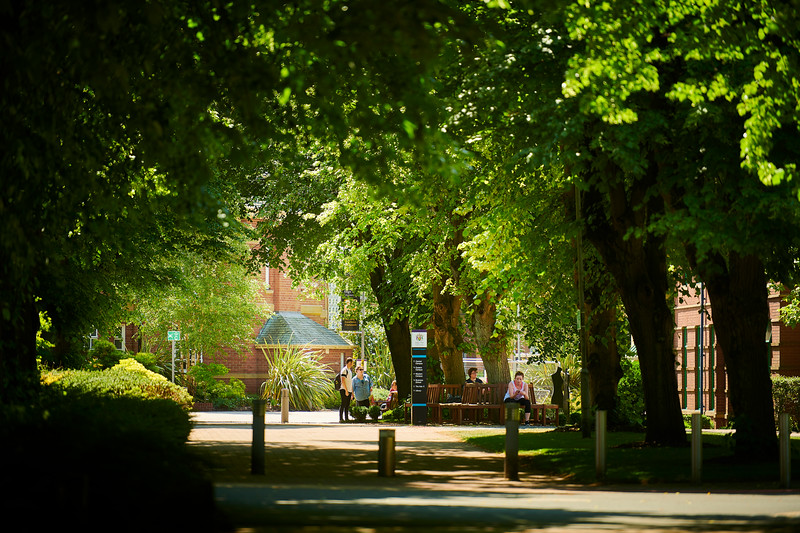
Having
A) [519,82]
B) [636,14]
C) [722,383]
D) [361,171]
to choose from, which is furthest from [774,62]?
[722,383]

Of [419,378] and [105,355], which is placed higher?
[105,355]

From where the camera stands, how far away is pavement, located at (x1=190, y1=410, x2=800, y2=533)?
9.22 meters

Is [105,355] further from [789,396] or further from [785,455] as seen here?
[785,455]

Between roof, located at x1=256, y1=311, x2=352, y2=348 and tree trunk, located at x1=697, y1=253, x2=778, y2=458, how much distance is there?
41.7 m

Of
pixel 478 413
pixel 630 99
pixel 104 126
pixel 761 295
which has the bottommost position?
pixel 478 413

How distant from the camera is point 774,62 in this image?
15.0 m

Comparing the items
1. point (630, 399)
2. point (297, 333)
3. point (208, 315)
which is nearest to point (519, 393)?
point (630, 399)

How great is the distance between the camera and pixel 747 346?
17.7 meters

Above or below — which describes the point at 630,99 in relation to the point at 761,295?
above

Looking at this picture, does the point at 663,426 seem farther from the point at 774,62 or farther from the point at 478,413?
the point at 478,413

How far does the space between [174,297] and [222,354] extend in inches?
275

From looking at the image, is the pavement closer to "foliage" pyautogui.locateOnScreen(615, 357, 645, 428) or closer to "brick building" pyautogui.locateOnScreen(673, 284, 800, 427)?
"foliage" pyautogui.locateOnScreen(615, 357, 645, 428)

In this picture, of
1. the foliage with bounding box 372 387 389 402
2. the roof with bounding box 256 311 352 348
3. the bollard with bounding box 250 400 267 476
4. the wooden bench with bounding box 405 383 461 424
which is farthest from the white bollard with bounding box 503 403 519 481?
the roof with bounding box 256 311 352 348

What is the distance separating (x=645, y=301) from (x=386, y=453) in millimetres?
6354
